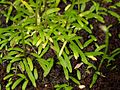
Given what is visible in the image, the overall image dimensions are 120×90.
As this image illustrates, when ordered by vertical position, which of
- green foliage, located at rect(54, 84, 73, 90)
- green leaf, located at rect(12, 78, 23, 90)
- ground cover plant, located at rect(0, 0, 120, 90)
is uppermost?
ground cover plant, located at rect(0, 0, 120, 90)

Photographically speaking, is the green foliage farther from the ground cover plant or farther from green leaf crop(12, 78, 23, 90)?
green leaf crop(12, 78, 23, 90)

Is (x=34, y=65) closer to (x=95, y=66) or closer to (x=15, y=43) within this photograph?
(x=15, y=43)

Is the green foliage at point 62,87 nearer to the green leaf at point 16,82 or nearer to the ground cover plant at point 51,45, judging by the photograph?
the ground cover plant at point 51,45

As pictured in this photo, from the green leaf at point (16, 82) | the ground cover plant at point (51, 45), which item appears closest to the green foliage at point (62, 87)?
the ground cover plant at point (51, 45)

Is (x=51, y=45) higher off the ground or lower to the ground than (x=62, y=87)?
higher

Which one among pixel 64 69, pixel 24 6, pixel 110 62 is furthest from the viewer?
pixel 24 6

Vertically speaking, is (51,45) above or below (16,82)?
above

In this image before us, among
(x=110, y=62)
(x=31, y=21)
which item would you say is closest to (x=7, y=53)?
(x=31, y=21)

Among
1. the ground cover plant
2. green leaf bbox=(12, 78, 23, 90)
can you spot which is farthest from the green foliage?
green leaf bbox=(12, 78, 23, 90)
